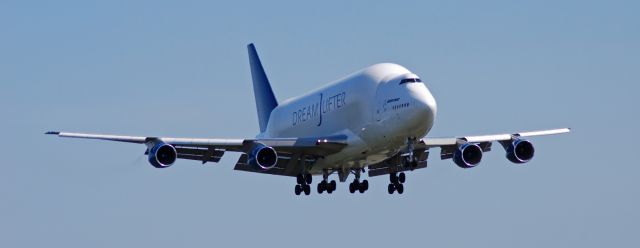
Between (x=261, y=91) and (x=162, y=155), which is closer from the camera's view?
(x=162, y=155)

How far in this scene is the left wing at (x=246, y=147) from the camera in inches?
2963

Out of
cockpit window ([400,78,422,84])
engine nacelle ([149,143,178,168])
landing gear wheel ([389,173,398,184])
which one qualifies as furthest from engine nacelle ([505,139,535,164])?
engine nacelle ([149,143,178,168])

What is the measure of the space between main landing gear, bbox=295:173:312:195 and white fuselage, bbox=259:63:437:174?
0.47m

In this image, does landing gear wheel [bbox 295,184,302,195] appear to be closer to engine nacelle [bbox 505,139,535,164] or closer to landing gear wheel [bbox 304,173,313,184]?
landing gear wheel [bbox 304,173,313,184]

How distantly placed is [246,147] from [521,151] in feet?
48.4

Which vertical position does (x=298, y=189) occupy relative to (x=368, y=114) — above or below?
above

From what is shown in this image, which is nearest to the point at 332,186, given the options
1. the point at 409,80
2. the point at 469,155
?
the point at 469,155

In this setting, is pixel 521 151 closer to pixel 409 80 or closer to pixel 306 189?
pixel 409 80

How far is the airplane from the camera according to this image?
7312cm

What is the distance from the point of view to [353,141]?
75.8m

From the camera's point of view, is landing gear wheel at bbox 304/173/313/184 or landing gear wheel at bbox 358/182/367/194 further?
landing gear wheel at bbox 358/182/367/194

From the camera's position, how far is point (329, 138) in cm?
7744

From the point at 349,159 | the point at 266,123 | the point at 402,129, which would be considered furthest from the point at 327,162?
the point at 266,123

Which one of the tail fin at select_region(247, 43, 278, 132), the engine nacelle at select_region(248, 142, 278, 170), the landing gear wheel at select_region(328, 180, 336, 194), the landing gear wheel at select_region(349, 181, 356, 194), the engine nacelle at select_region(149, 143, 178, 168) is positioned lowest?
the engine nacelle at select_region(149, 143, 178, 168)
